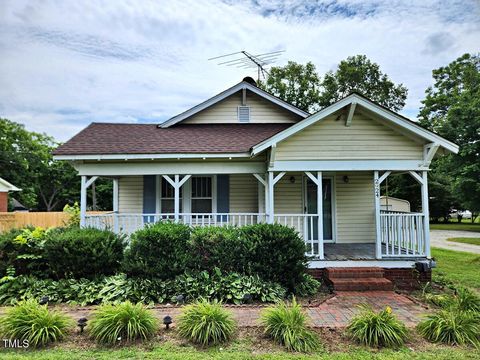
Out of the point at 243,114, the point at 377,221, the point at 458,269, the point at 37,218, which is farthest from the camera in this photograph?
the point at 37,218

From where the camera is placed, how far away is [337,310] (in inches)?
212

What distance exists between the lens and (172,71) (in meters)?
17.4

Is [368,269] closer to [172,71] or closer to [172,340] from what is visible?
[172,340]

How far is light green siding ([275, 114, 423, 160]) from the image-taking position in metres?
7.71

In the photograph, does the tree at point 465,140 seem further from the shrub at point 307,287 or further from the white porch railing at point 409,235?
the shrub at point 307,287

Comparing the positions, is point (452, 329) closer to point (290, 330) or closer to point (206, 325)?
point (290, 330)

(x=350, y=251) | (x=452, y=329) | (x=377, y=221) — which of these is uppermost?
→ (x=377, y=221)

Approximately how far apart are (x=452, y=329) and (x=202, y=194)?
7.25 m

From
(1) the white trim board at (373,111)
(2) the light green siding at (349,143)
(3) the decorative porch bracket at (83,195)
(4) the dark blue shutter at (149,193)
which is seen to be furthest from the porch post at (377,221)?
(3) the decorative porch bracket at (83,195)

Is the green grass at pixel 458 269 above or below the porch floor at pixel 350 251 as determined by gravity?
below

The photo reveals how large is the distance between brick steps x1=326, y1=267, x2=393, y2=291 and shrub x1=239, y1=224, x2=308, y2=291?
1096 mm

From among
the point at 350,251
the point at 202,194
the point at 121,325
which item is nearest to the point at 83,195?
the point at 202,194

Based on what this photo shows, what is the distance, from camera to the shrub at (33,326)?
409 centimetres

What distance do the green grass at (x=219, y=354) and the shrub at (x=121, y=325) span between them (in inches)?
7.8
